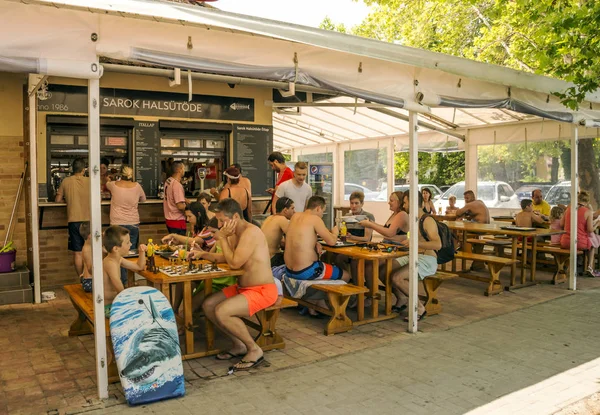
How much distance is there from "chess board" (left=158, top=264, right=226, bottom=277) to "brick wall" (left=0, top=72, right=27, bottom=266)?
3773 mm

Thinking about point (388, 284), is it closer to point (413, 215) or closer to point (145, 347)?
point (413, 215)

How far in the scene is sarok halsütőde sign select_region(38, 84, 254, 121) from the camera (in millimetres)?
7879

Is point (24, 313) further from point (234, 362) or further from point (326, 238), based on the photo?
point (326, 238)

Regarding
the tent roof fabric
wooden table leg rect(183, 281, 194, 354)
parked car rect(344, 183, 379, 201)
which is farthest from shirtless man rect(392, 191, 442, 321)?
parked car rect(344, 183, 379, 201)

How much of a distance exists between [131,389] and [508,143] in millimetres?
10824

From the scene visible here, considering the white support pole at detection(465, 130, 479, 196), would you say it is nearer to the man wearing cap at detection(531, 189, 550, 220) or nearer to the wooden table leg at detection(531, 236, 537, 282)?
the man wearing cap at detection(531, 189, 550, 220)

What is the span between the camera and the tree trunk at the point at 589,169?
40.1 ft

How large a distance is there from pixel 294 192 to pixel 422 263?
2148mm

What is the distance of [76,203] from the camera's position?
7.40 m

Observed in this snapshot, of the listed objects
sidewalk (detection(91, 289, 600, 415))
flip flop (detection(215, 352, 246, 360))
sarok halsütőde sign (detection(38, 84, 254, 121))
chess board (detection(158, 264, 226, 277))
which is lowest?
sidewalk (detection(91, 289, 600, 415))

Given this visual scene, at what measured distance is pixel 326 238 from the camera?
5863 mm

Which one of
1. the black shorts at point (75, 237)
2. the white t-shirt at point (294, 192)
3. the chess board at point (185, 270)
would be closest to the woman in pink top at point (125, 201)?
the black shorts at point (75, 237)

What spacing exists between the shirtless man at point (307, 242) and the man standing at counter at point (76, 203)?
3.19 metres

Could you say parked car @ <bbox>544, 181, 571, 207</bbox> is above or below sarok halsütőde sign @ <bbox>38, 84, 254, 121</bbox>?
below
